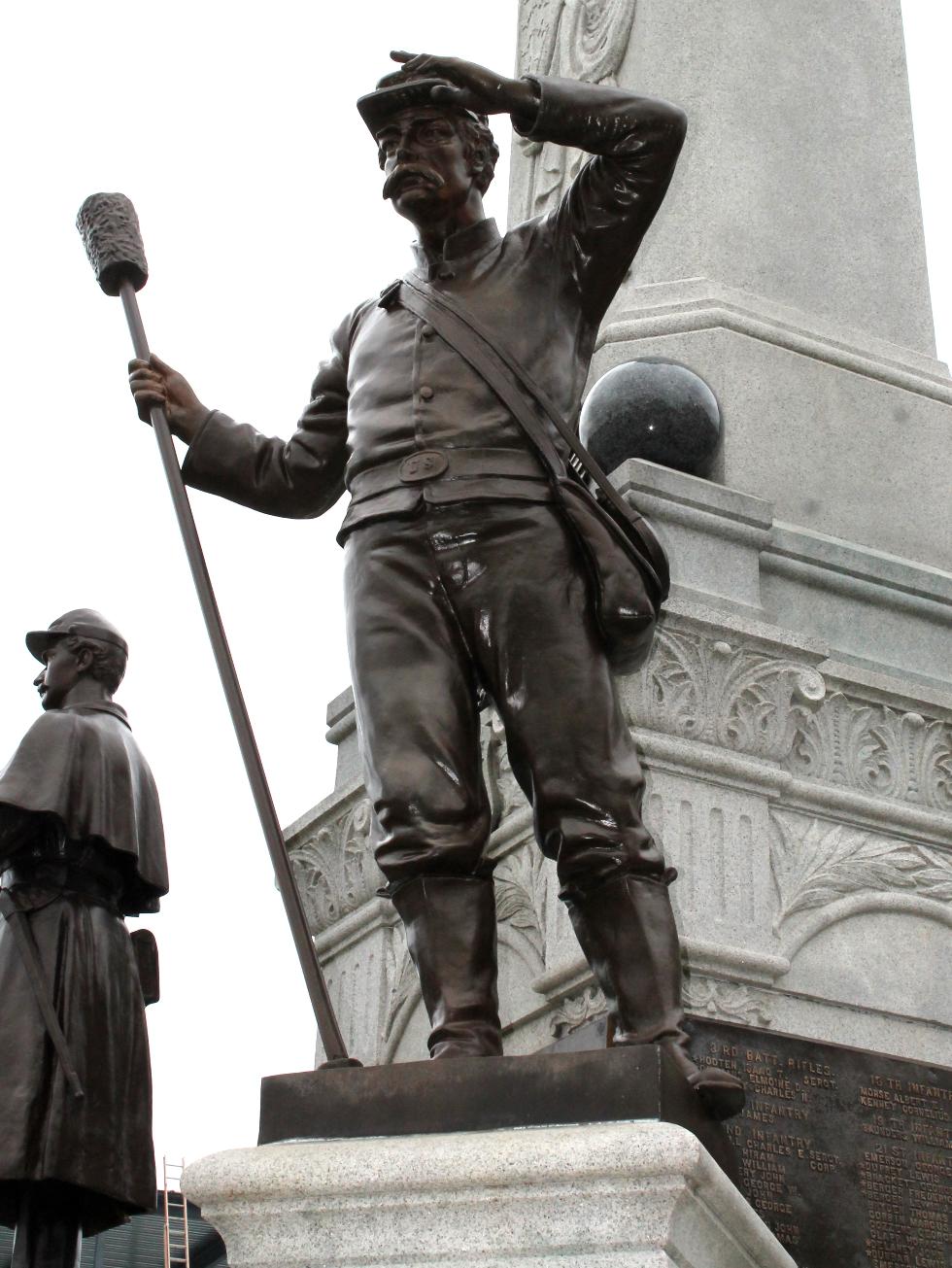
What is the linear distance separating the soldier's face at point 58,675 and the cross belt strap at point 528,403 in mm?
2211

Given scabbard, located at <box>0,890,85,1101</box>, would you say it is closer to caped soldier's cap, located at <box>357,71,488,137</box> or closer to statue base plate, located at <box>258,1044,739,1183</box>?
statue base plate, located at <box>258,1044,739,1183</box>

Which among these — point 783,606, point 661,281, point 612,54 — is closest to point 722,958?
point 783,606

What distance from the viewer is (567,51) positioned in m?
9.86

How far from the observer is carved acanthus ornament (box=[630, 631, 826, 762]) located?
21.5ft

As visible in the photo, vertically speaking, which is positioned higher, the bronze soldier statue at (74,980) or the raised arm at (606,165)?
the raised arm at (606,165)

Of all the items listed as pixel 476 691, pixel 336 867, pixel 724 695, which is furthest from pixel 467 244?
pixel 336 867

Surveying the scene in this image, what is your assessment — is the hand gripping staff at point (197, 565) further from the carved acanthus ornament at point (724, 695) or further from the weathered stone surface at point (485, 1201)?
the carved acanthus ornament at point (724, 695)

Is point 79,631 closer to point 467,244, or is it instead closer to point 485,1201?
point 467,244

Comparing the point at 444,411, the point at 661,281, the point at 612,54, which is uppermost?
the point at 612,54

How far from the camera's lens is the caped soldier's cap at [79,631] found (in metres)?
6.68

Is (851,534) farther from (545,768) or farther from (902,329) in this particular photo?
(545,768)

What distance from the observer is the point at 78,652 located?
6633 mm

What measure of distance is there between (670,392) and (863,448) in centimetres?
128

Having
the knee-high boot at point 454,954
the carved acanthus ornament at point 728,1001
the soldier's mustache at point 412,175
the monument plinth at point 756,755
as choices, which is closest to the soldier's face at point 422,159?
the soldier's mustache at point 412,175
